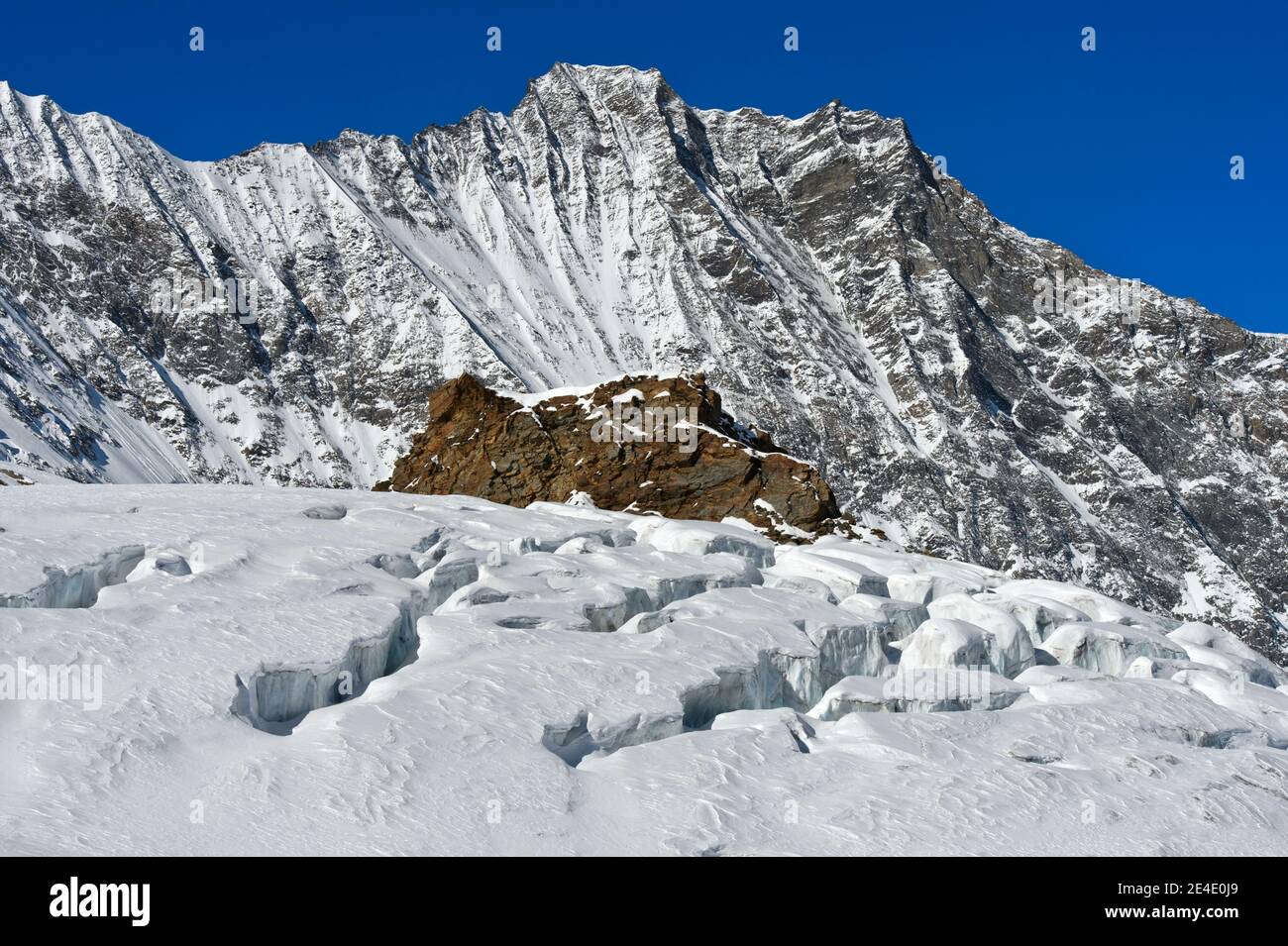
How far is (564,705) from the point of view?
68.4 feet

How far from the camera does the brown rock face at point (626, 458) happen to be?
160 ft

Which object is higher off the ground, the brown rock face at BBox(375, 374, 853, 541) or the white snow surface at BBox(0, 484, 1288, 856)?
the brown rock face at BBox(375, 374, 853, 541)

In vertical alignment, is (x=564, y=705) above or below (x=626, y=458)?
below

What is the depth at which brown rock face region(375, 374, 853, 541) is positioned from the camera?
4869 centimetres

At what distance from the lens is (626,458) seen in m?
50.8

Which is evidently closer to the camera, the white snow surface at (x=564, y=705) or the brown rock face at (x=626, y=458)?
the white snow surface at (x=564, y=705)

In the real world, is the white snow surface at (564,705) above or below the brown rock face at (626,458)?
below

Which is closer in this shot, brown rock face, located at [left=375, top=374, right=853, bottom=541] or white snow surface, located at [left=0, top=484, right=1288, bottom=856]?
white snow surface, located at [left=0, top=484, right=1288, bottom=856]

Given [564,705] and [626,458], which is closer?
[564,705]

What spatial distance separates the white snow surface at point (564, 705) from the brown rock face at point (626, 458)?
16776 mm

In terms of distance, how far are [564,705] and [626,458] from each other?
3027cm

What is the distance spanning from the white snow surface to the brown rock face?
16.8m
